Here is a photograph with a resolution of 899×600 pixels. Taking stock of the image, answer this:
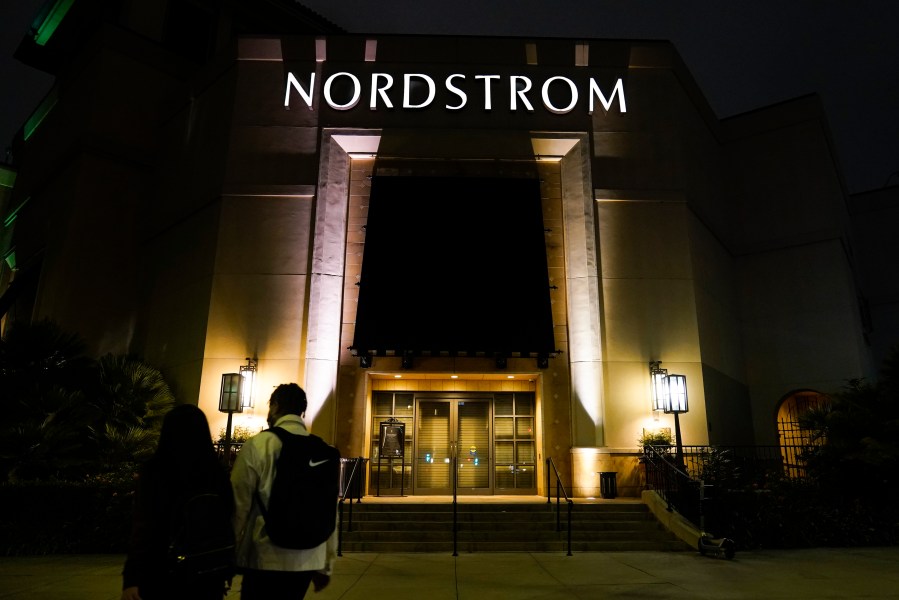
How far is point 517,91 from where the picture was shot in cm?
1647

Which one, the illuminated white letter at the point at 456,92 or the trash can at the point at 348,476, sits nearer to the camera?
the trash can at the point at 348,476

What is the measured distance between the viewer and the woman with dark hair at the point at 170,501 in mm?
2932

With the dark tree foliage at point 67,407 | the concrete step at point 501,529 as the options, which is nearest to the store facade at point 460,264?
the dark tree foliage at point 67,407

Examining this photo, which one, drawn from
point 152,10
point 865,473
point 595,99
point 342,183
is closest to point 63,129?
point 152,10

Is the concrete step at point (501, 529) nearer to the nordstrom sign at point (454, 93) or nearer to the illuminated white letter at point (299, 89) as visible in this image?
the nordstrom sign at point (454, 93)

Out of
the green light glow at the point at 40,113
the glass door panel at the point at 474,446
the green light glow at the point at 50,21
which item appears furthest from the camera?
the green light glow at the point at 50,21

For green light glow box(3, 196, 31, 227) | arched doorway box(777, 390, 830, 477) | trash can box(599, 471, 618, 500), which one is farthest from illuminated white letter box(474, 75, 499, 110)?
green light glow box(3, 196, 31, 227)

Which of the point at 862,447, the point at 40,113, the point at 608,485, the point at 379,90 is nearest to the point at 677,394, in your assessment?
the point at 608,485

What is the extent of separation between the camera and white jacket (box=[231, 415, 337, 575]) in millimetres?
3119

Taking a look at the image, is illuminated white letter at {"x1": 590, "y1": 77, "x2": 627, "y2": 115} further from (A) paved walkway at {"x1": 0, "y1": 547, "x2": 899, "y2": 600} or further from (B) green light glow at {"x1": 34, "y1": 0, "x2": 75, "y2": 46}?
(B) green light glow at {"x1": 34, "y1": 0, "x2": 75, "y2": 46}

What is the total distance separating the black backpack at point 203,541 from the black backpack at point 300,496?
197 millimetres

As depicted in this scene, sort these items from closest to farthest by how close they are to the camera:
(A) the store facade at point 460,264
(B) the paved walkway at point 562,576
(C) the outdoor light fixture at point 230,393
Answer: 1. (B) the paved walkway at point 562,576
2. (C) the outdoor light fixture at point 230,393
3. (A) the store facade at point 460,264

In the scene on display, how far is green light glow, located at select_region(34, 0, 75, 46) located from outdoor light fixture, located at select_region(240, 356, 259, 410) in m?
17.6

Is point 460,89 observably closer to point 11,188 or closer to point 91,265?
point 91,265
